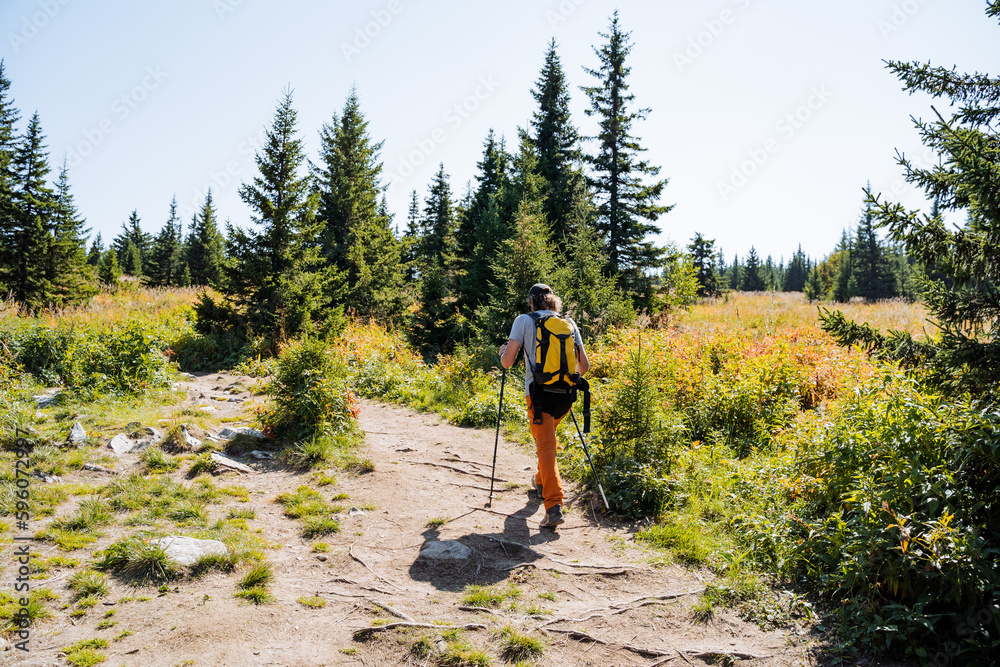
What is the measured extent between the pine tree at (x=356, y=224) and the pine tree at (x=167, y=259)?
32.8m

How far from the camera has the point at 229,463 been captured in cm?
694

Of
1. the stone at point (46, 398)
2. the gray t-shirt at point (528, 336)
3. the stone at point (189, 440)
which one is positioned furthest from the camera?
the stone at point (46, 398)

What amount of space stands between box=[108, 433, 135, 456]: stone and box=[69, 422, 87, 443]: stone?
340 mm

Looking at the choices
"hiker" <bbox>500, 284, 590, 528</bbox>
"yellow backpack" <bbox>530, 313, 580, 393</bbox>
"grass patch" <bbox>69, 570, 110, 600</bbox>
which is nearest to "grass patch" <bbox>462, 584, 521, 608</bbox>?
"hiker" <bbox>500, 284, 590, 528</bbox>

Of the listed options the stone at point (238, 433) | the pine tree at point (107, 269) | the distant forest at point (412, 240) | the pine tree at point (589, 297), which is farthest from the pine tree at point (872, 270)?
the pine tree at point (107, 269)

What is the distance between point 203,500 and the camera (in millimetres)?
5816

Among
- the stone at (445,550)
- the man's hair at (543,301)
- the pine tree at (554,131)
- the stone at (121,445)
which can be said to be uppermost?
the pine tree at (554,131)

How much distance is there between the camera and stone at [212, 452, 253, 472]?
6863 millimetres

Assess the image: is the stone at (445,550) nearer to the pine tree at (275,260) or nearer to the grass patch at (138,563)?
the grass patch at (138,563)

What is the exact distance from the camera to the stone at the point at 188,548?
14.4ft

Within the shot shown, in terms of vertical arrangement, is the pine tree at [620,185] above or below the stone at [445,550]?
above

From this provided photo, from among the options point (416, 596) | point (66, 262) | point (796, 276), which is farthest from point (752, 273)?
point (416, 596)

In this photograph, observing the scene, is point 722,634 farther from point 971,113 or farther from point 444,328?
point 444,328

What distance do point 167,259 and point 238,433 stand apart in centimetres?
5455
